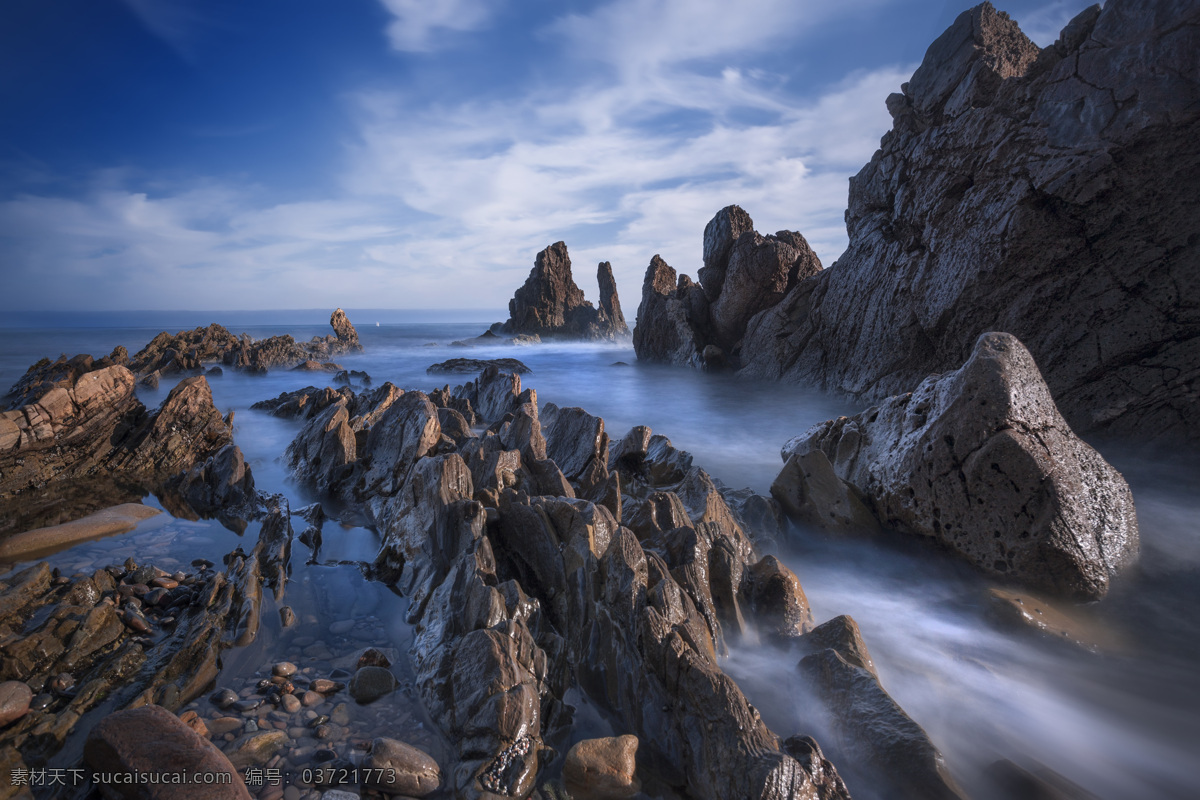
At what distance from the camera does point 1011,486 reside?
471cm

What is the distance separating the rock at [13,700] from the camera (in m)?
2.91

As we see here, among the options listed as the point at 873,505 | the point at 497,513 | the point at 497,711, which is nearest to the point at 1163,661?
the point at 873,505

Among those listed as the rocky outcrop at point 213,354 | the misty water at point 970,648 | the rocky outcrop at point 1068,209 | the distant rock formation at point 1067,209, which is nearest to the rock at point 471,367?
the rocky outcrop at point 213,354

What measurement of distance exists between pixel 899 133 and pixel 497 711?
54.2 ft

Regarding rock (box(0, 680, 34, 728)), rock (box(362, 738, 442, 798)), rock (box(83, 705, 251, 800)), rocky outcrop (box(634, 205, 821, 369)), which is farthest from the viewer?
rocky outcrop (box(634, 205, 821, 369))

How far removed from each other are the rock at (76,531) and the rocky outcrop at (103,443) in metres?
0.70

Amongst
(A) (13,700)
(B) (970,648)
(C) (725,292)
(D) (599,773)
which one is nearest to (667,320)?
(C) (725,292)

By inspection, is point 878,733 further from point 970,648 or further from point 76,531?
point 76,531

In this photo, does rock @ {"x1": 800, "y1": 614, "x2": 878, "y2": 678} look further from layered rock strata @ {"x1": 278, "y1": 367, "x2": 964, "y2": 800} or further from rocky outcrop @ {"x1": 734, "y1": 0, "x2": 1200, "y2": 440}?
rocky outcrop @ {"x1": 734, "y1": 0, "x2": 1200, "y2": 440}

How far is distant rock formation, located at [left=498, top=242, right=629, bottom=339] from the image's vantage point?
225 ft

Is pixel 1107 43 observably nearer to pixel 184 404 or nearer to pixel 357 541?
pixel 357 541

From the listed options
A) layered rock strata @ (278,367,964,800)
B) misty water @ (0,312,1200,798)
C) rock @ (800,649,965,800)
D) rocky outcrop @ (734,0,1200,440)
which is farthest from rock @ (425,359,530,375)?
rock @ (800,649,965,800)

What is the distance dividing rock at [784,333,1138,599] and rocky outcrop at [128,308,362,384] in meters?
26.5

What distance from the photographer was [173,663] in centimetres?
345
